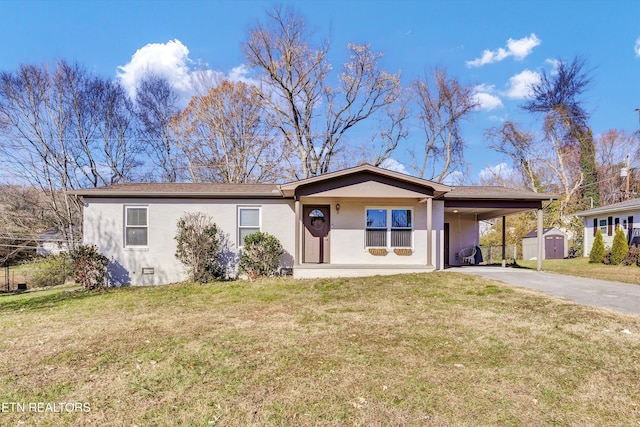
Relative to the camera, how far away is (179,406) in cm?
308

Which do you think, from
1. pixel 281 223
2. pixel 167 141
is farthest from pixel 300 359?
pixel 167 141

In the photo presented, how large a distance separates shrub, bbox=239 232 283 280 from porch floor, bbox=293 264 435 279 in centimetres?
83

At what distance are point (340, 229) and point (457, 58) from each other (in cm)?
1606


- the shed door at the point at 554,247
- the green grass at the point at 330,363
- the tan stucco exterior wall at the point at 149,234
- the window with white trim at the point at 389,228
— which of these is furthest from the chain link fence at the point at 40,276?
the shed door at the point at 554,247

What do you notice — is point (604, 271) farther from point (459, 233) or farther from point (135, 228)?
point (135, 228)

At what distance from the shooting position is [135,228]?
1127 cm

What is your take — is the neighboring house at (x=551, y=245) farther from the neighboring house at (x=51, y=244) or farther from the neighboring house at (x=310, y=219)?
the neighboring house at (x=51, y=244)

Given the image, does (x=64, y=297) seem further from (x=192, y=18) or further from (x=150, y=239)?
(x=192, y=18)

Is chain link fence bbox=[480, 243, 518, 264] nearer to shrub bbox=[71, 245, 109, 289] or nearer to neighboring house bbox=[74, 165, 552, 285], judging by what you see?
neighboring house bbox=[74, 165, 552, 285]

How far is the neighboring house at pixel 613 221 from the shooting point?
17.8m

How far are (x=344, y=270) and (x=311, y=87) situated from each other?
48.5 feet

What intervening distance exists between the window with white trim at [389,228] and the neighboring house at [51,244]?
51.9ft

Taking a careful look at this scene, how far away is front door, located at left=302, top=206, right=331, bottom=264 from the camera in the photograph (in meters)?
12.0

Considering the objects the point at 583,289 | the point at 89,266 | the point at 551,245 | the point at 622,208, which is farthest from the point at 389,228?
the point at 551,245
